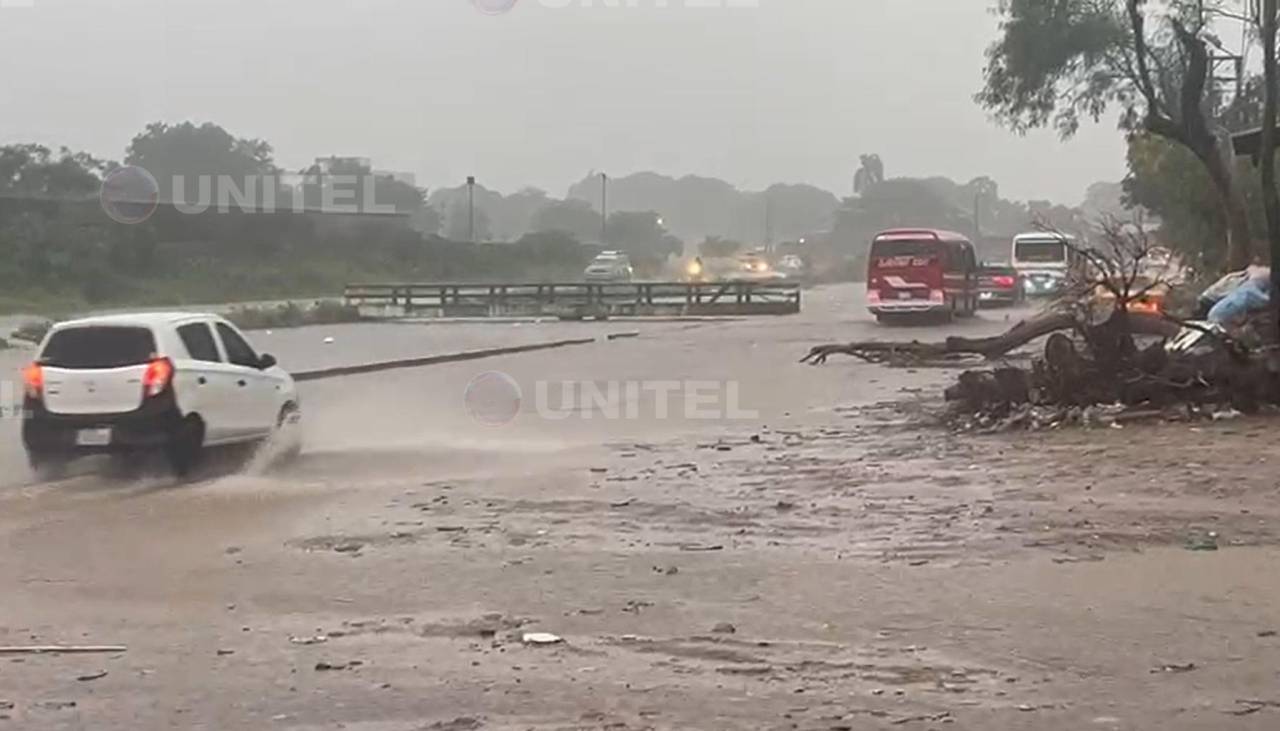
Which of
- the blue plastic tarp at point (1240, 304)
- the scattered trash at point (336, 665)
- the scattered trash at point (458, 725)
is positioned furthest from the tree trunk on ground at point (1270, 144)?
the scattered trash at point (458, 725)

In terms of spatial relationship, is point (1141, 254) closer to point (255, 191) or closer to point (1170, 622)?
point (1170, 622)

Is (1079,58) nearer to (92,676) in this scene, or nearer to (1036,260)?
(1036,260)

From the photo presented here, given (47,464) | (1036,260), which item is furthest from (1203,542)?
(1036,260)

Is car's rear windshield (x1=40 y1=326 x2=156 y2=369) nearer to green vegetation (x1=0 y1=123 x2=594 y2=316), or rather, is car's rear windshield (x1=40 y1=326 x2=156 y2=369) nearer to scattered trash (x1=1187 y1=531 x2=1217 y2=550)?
scattered trash (x1=1187 y1=531 x2=1217 y2=550)

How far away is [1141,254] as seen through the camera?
1878 cm

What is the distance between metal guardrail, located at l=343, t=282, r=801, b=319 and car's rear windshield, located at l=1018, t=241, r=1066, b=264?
1058 centimetres

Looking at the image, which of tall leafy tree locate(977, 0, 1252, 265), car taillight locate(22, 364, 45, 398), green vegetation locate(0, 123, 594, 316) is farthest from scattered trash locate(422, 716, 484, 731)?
green vegetation locate(0, 123, 594, 316)

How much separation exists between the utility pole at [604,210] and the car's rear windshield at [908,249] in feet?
212

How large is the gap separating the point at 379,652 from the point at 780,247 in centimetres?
12425

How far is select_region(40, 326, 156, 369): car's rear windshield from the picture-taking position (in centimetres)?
1439

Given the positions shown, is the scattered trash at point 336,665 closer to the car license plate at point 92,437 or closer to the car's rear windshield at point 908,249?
the car license plate at point 92,437

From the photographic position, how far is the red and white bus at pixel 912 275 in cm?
4566

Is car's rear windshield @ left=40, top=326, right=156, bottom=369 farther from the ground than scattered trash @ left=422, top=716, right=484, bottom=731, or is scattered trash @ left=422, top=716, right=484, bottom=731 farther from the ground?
car's rear windshield @ left=40, top=326, right=156, bottom=369

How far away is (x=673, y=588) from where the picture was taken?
30.1ft
